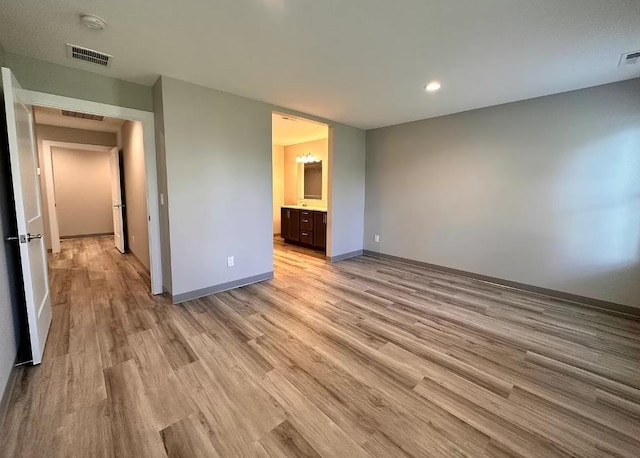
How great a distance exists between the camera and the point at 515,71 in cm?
264

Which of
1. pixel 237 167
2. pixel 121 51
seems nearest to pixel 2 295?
pixel 121 51

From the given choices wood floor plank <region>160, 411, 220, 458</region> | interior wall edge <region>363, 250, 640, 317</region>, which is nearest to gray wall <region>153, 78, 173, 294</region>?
wood floor plank <region>160, 411, 220, 458</region>

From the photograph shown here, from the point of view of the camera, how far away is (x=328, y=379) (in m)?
1.90

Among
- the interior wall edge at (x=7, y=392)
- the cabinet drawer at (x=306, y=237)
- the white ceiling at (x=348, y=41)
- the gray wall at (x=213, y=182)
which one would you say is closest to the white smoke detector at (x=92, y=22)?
the white ceiling at (x=348, y=41)

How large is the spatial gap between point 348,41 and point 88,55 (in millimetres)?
2239

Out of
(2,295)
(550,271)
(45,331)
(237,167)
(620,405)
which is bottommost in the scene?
(620,405)

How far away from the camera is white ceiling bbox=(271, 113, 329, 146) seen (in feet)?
15.4

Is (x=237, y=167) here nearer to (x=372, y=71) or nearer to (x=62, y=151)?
(x=372, y=71)

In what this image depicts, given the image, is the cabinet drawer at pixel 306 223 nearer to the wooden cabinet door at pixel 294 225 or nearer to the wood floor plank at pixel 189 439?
the wooden cabinet door at pixel 294 225

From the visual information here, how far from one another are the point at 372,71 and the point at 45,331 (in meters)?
3.65

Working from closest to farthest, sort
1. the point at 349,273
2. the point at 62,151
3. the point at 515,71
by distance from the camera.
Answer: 1. the point at 515,71
2. the point at 349,273
3. the point at 62,151

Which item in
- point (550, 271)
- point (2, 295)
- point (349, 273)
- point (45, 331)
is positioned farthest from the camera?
point (349, 273)

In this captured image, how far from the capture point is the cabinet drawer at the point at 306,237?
5808 mm

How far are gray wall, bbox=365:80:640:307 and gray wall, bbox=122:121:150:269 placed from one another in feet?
13.0
